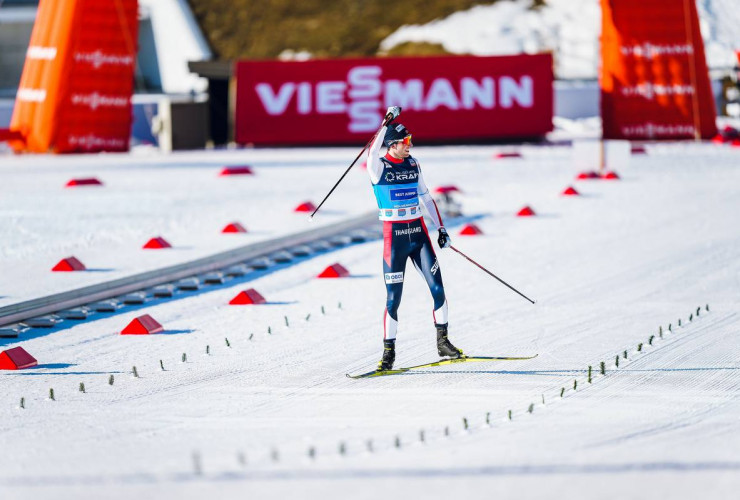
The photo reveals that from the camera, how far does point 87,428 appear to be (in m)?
7.62

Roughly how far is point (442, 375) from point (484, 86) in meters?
21.3

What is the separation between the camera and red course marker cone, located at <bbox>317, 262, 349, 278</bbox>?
13758 millimetres

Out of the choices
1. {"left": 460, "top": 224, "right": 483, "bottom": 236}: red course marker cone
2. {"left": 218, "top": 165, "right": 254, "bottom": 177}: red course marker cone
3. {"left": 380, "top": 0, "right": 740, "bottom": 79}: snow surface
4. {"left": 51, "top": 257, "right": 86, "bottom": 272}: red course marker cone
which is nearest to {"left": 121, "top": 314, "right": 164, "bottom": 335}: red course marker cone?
{"left": 51, "top": 257, "right": 86, "bottom": 272}: red course marker cone

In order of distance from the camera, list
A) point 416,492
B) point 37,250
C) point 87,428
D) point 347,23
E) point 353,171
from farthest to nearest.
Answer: point 347,23
point 353,171
point 37,250
point 87,428
point 416,492

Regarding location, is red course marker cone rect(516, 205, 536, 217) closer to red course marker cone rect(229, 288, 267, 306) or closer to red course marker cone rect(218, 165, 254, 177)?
red course marker cone rect(229, 288, 267, 306)

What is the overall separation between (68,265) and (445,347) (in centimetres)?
624

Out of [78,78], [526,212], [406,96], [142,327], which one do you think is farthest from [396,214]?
[406,96]

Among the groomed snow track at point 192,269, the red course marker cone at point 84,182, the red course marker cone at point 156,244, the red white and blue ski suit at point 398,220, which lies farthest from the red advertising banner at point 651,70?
the red white and blue ski suit at point 398,220

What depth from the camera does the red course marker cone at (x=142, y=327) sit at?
35.5 feet

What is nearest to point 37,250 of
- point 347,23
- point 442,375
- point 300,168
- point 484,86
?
point 442,375

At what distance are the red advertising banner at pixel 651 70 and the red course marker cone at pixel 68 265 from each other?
1639 cm

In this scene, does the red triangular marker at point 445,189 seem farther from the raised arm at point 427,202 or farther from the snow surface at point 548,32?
the snow surface at point 548,32

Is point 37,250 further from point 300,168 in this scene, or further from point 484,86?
point 484,86

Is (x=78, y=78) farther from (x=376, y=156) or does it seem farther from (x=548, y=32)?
(x=548, y=32)
